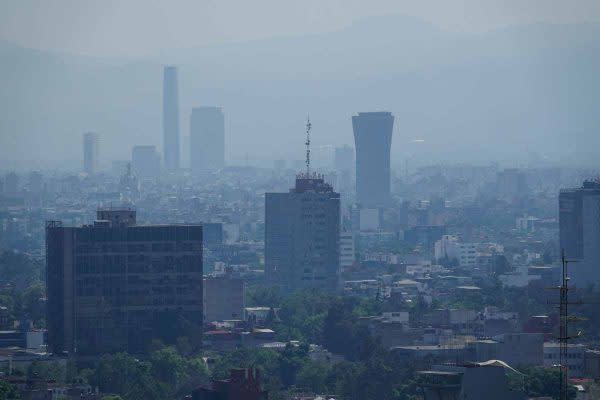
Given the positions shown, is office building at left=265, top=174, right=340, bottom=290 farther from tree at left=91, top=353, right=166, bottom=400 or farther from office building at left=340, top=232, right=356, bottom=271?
tree at left=91, top=353, right=166, bottom=400

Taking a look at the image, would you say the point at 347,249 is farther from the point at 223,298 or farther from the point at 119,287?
the point at 119,287

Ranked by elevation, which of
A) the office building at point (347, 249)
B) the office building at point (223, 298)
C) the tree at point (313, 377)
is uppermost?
the office building at point (347, 249)

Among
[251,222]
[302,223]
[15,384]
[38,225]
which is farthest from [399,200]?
[15,384]

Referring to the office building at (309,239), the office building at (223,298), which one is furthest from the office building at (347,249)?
the office building at (223,298)

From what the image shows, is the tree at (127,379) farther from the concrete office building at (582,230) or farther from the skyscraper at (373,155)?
the skyscraper at (373,155)

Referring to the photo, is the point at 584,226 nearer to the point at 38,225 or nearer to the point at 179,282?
the point at 179,282
